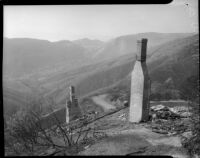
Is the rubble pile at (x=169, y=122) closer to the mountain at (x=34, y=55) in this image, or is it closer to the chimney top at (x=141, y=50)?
the chimney top at (x=141, y=50)

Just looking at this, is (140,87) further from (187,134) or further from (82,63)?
(82,63)

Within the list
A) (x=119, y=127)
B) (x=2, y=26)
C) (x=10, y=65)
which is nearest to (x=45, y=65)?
(x=10, y=65)

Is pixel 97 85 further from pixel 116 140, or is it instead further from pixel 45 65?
pixel 45 65

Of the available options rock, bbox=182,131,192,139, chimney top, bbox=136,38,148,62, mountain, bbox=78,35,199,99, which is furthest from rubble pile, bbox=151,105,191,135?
mountain, bbox=78,35,199,99

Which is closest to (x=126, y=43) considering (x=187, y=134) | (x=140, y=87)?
(x=140, y=87)

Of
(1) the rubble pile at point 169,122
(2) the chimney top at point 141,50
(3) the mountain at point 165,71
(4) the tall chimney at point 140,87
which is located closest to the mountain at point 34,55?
(3) the mountain at point 165,71

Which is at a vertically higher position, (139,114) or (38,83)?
(139,114)
